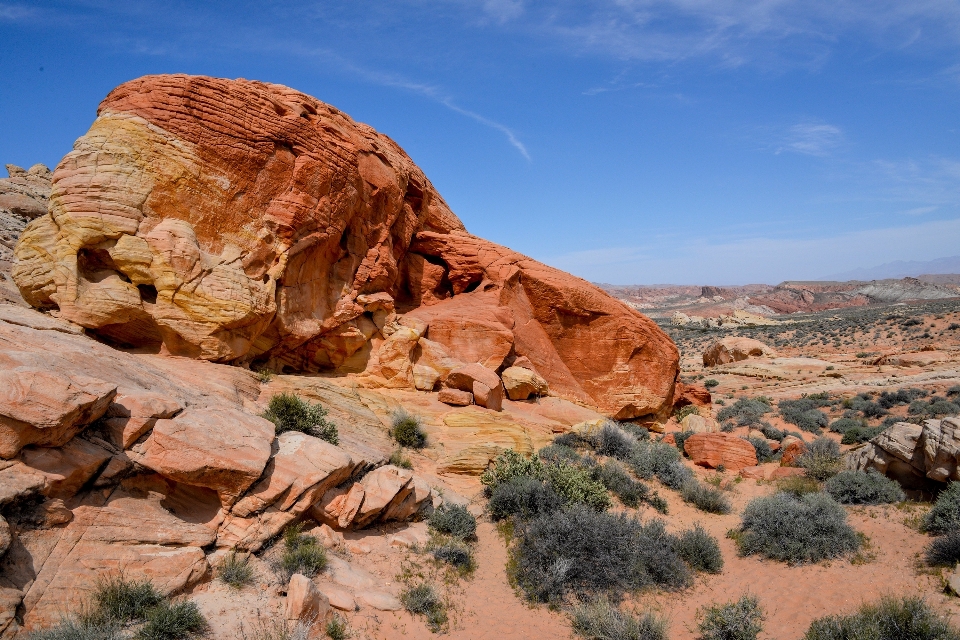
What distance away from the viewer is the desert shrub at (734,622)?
783cm

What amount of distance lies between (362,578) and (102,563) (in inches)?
139

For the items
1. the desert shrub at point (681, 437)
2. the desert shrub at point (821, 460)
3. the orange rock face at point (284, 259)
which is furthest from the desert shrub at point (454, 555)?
the desert shrub at point (681, 437)

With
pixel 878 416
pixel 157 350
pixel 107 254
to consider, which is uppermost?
pixel 107 254

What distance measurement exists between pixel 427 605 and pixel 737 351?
38682 millimetres

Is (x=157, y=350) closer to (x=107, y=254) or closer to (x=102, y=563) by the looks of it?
(x=107, y=254)

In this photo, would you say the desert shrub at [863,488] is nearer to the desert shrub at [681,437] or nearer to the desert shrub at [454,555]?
the desert shrub at [681,437]

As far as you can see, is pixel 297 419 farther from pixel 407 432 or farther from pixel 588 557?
pixel 588 557

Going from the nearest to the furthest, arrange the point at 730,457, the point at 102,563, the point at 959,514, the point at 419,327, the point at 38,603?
1. the point at 38,603
2. the point at 102,563
3. the point at 959,514
4. the point at 419,327
5. the point at 730,457

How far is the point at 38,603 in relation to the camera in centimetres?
554

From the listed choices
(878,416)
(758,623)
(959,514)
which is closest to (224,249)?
(758,623)

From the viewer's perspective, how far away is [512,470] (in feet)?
38.8


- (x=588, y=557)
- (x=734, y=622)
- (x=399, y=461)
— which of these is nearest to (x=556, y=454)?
(x=588, y=557)

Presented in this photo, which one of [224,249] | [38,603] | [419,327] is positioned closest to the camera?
[38,603]

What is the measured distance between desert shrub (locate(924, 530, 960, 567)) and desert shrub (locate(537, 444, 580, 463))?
6.97 meters
